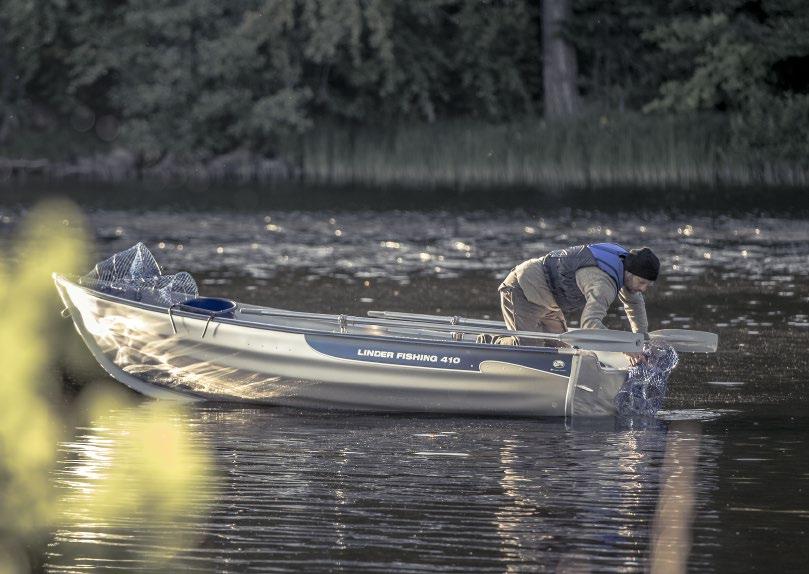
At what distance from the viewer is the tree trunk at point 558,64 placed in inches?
1751

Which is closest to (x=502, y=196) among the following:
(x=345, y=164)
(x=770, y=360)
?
(x=345, y=164)

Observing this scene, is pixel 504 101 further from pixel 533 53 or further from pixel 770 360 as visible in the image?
pixel 770 360

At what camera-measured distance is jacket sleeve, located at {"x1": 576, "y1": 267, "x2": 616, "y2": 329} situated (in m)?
11.7

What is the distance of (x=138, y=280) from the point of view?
13.5m

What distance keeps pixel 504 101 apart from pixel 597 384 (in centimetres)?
3566

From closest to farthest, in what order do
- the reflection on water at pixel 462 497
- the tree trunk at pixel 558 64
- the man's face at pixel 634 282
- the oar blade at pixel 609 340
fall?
the reflection on water at pixel 462 497 < the oar blade at pixel 609 340 < the man's face at pixel 634 282 < the tree trunk at pixel 558 64

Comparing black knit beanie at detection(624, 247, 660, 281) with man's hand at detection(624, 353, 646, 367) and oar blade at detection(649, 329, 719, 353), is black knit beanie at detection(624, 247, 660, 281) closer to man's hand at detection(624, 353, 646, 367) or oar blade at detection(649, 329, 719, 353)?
man's hand at detection(624, 353, 646, 367)

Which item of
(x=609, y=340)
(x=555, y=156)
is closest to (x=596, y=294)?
(x=609, y=340)

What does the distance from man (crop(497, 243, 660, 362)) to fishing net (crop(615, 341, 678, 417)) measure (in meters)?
0.22

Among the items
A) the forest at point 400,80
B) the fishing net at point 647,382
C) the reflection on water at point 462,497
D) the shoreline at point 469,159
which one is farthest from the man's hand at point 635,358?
the forest at point 400,80

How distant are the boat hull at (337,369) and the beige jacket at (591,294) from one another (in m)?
0.36

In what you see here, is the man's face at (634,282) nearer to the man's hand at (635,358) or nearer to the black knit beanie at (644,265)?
the black knit beanie at (644,265)

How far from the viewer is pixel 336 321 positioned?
13.5 meters

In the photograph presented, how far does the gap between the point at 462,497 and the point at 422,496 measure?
22cm
